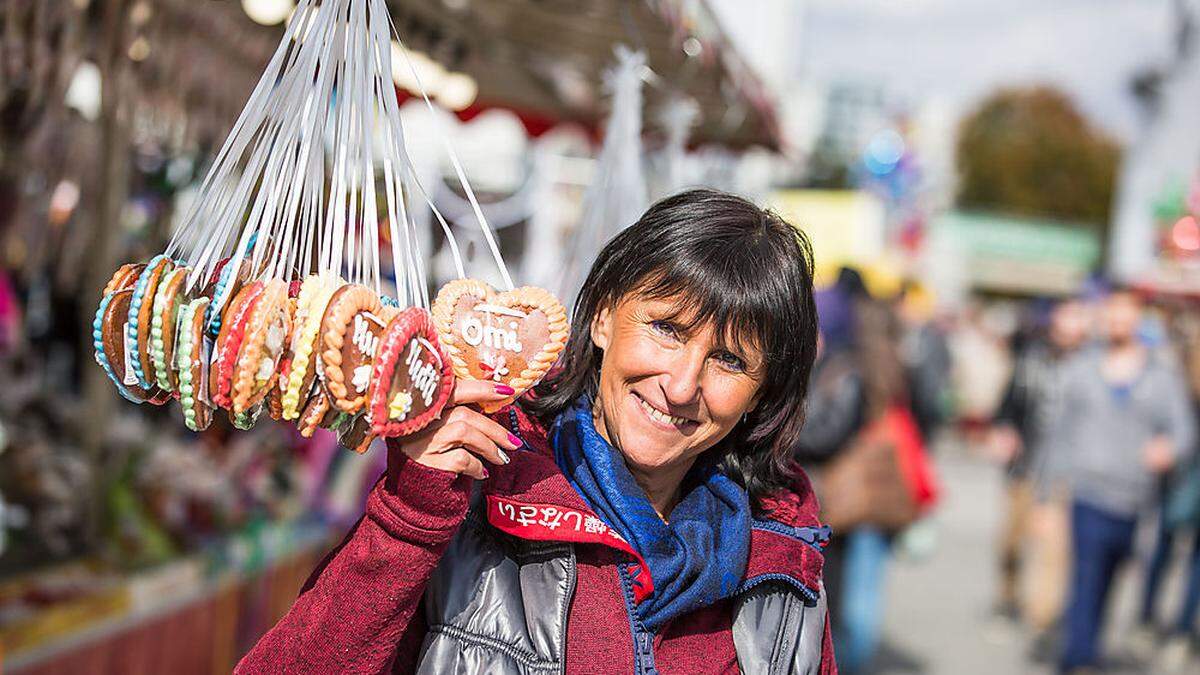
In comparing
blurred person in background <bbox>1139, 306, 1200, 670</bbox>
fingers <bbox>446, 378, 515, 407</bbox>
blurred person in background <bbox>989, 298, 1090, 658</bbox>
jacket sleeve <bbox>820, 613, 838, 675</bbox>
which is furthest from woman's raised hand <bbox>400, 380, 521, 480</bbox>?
blurred person in background <bbox>1139, 306, 1200, 670</bbox>

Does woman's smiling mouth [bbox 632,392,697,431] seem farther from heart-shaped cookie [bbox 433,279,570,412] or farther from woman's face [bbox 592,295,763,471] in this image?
heart-shaped cookie [bbox 433,279,570,412]

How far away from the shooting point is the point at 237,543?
12.9ft

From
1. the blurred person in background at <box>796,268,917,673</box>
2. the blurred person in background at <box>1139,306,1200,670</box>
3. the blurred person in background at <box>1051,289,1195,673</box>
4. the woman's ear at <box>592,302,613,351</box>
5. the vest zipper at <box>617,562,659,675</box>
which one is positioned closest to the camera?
the vest zipper at <box>617,562,659,675</box>

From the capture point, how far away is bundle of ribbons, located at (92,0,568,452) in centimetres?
103

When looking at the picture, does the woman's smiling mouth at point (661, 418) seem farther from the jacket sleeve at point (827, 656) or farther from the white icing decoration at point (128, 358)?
the white icing decoration at point (128, 358)

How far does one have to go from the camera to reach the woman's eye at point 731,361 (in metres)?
1.35

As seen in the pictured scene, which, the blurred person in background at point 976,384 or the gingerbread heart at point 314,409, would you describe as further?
the blurred person in background at point 976,384

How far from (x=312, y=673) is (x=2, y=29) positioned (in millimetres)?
1574

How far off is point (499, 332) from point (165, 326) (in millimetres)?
323

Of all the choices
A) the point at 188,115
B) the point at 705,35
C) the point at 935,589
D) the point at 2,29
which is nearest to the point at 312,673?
the point at 2,29

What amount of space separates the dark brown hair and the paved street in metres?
3.80

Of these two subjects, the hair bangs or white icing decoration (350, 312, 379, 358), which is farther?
the hair bangs

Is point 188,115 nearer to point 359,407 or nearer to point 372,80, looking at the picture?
point 372,80

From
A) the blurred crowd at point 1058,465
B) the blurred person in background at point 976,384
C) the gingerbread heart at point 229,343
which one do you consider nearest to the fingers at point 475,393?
the gingerbread heart at point 229,343
